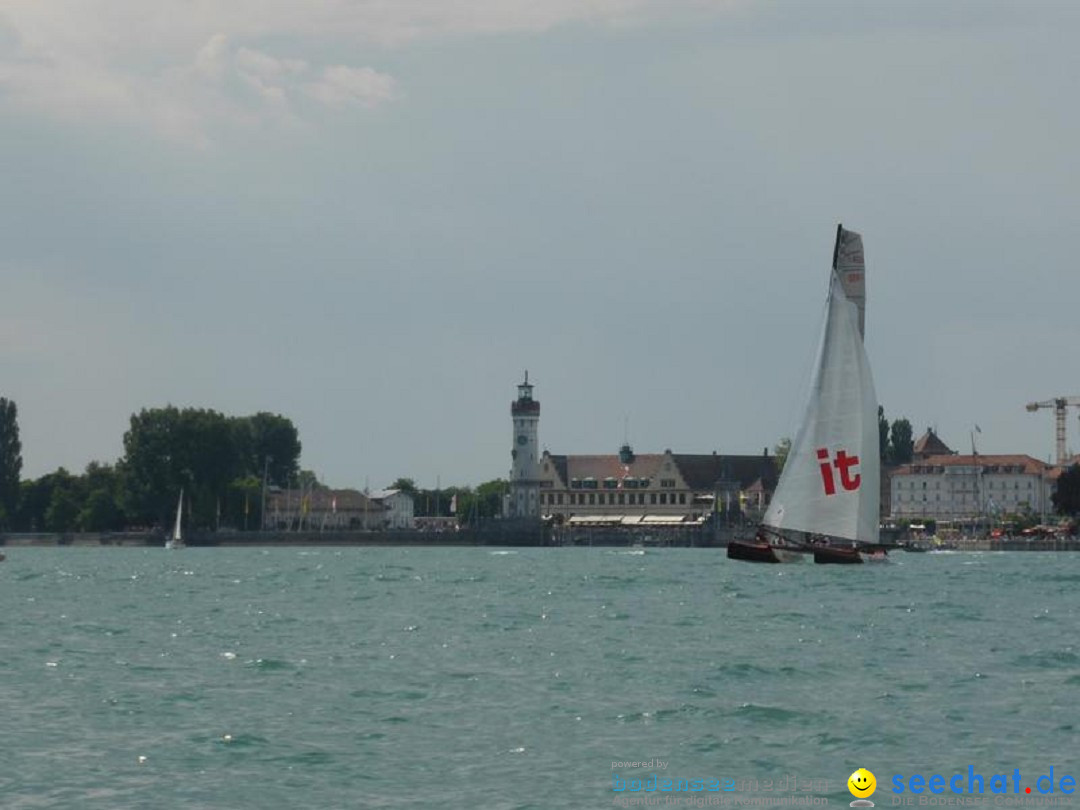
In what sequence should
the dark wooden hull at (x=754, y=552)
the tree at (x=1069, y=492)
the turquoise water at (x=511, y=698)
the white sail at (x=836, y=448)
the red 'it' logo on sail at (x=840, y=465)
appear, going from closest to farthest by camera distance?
1. the turquoise water at (x=511, y=698)
2. the white sail at (x=836, y=448)
3. the red 'it' logo on sail at (x=840, y=465)
4. the dark wooden hull at (x=754, y=552)
5. the tree at (x=1069, y=492)

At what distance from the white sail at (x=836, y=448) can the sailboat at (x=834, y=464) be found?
44 mm

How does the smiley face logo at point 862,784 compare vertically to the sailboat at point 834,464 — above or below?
below

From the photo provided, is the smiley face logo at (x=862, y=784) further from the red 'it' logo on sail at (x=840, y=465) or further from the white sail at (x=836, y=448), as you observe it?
the red 'it' logo on sail at (x=840, y=465)

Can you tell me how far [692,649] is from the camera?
150ft

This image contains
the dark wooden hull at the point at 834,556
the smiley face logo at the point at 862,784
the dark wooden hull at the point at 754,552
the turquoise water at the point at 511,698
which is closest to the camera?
the smiley face logo at the point at 862,784

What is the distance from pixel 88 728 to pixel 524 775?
787cm

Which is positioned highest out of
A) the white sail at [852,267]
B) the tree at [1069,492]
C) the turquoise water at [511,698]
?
the white sail at [852,267]

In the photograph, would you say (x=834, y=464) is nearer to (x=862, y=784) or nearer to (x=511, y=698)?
(x=511, y=698)

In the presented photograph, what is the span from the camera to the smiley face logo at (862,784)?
25.7m

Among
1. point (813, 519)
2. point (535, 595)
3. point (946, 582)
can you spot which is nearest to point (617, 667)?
point (535, 595)

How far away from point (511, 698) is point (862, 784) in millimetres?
10600

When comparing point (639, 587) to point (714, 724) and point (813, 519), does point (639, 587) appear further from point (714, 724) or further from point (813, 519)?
point (714, 724)

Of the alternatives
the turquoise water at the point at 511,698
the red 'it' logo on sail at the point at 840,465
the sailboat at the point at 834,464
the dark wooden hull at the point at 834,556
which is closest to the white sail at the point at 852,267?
the sailboat at the point at 834,464

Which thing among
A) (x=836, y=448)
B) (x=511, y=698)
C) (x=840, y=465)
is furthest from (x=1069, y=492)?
(x=511, y=698)
